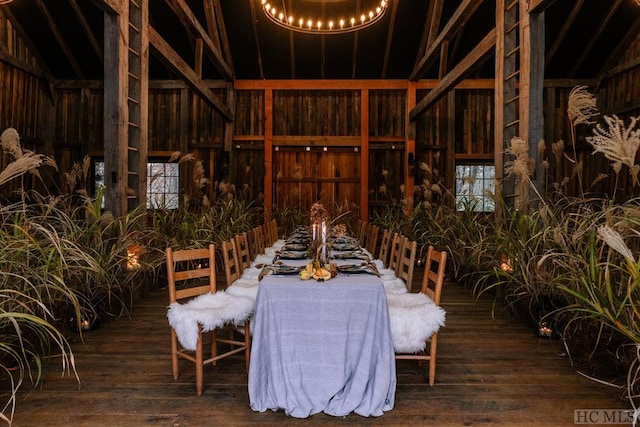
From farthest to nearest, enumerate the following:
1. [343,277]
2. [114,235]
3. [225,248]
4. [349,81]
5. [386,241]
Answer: [349,81] < [386,241] < [114,235] < [225,248] < [343,277]

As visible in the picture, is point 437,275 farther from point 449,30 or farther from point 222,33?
point 222,33

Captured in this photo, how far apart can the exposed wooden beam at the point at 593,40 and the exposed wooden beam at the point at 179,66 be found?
7229mm

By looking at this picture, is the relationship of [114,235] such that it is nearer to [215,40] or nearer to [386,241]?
[386,241]

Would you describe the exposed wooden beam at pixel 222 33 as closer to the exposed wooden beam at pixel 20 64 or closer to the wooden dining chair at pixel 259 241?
the exposed wooden beam at pixel 20 64

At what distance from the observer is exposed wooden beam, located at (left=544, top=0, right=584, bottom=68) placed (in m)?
7.93

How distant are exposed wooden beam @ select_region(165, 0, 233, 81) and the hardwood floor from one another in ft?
15.0

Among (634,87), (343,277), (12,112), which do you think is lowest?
(343,277)

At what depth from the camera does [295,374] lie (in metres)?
2.39

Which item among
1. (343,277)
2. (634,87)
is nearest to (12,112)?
(343,277)

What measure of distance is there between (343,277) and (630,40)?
922cm

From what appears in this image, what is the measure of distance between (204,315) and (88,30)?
7934 millimetres

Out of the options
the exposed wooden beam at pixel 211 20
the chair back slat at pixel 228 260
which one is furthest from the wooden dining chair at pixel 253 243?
the exposed wooden beam at pixel 211 20

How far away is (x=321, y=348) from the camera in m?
2.40

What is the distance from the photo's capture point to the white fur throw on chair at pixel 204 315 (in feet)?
8.33
